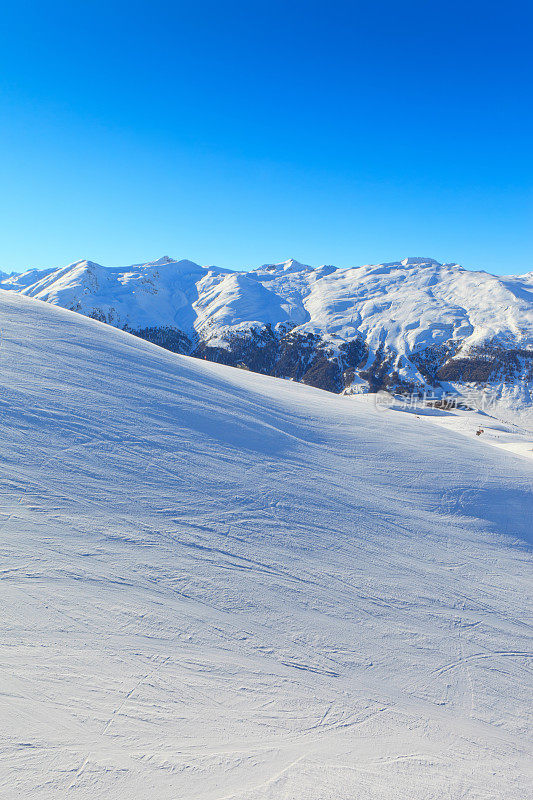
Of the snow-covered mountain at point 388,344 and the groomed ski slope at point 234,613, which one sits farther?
the snow-covered mountain at point 388,344

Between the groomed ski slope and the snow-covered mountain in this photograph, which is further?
the snow-covered mountain

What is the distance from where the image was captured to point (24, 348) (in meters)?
10.3

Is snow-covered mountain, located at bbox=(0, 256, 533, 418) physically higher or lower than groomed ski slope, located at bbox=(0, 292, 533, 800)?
higher

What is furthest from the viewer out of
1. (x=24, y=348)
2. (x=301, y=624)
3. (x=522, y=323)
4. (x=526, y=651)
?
(x=522, y=323)

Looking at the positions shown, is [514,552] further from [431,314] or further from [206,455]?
[431,314]

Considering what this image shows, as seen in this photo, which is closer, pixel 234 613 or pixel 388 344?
pixel 234 613

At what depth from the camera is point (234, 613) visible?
17.6 feet

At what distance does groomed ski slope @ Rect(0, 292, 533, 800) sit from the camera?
3.84m

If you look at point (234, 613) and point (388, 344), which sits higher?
point (388, 344)

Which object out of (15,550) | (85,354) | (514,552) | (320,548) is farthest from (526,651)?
(85,354)

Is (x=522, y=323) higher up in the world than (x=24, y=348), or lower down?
higher up

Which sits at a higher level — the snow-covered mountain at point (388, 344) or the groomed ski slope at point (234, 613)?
the snow-covered mountain at point (388, 344)

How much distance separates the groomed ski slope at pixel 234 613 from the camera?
3.84 meters

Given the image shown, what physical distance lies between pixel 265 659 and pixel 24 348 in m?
9.58
